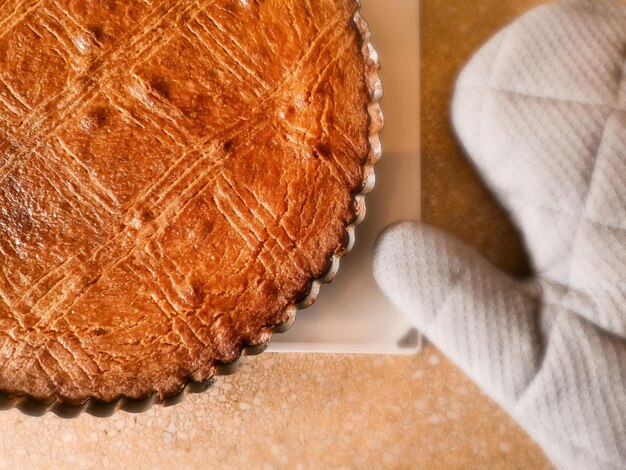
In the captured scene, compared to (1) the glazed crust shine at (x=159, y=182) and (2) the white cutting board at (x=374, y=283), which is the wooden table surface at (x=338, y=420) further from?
(1) the glazed crust shine at (x=159, y=182)

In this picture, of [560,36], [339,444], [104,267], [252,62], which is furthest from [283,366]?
[560,36]

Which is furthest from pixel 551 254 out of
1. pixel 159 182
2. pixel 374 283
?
pixel 159 182

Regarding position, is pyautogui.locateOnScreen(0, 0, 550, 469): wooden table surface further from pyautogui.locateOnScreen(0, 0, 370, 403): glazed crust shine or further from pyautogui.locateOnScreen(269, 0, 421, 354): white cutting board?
pyautogui.locateOnScreen(0, 0, 370, 403): glazed crust shine

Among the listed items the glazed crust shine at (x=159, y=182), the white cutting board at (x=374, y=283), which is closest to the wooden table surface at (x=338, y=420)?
the white cutting board at (x=374, y=283)

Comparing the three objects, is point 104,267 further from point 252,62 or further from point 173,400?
point 252,62

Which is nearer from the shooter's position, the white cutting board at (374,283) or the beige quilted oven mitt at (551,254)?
the beige quilted oven mitt at (551,254)

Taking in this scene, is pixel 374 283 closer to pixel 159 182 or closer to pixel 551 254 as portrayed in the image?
pixel 551 254
